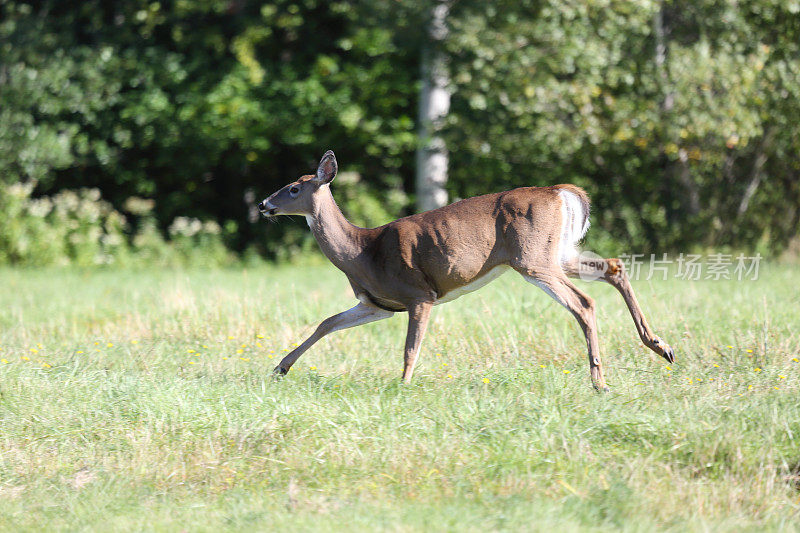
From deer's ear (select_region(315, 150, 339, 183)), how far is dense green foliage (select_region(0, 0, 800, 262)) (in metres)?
7.04

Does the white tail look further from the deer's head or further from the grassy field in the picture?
the deer's head

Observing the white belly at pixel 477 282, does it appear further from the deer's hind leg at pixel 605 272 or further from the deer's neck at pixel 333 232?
the deer's neck at pixel 333 232

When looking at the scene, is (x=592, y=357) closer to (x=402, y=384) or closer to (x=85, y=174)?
(x=402, y=384)

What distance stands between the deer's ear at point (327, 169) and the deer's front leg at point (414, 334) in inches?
41.0

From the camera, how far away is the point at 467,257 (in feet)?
20.6

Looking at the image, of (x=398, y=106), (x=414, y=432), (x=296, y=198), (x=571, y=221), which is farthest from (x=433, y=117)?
(x=414, y=432)

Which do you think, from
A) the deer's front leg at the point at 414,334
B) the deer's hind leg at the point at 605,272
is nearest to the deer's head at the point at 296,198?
the deer's front leg at the point at 414,334

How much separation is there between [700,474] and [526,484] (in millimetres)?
877

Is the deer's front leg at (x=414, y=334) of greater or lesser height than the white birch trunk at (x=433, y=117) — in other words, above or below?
below

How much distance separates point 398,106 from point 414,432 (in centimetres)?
1212

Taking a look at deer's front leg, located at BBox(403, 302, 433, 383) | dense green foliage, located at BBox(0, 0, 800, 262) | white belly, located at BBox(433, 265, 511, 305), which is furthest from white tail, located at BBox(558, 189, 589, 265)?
dense green foliage, located at BBox(0, 0, 800, 262)

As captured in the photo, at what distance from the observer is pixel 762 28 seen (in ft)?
44.9

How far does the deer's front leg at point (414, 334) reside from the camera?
243 inches

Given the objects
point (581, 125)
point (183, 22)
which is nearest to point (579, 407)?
point (581, 125)
